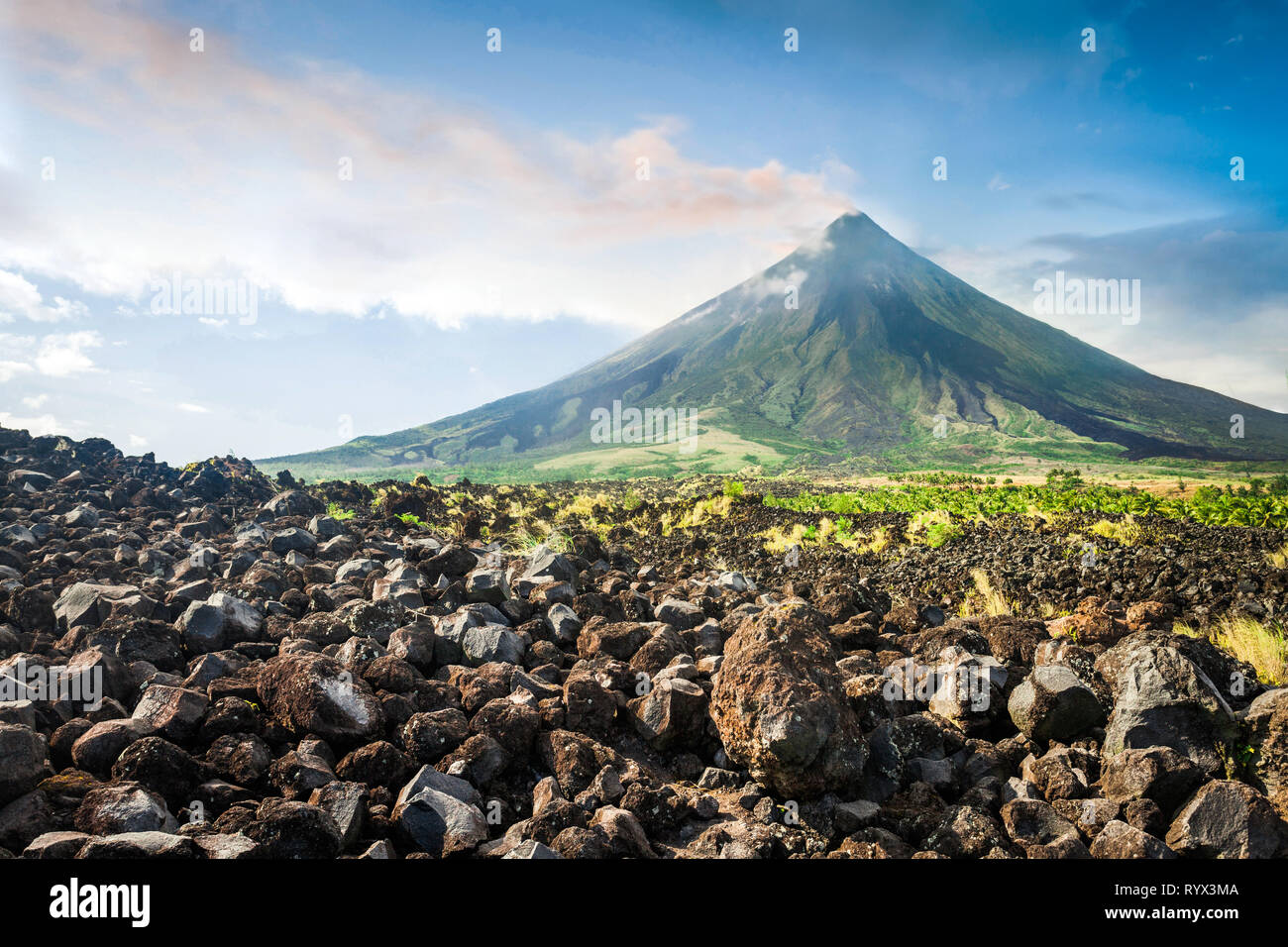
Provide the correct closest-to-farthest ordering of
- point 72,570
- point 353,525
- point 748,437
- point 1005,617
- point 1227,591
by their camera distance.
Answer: point 1005,617, point 1227,591, point 72,570, point 353,525, point 748,437

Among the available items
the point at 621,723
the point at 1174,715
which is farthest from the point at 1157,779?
the point at 621,723

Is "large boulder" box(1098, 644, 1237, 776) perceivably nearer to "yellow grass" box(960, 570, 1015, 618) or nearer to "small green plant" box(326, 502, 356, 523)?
"yellow grass" box(960, 570, 1015, 618)

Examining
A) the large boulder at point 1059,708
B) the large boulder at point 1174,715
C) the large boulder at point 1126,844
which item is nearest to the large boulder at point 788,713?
the large boulder at point 1126,844

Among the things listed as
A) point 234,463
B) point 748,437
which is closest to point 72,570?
point 234,463

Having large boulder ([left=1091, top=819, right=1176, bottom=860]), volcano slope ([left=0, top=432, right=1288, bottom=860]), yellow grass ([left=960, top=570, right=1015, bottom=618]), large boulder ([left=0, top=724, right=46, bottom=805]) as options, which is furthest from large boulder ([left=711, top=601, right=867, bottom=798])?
yellow grass ([left=960, top=570, right=1015, bottom=618])

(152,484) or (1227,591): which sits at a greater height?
(152,484)

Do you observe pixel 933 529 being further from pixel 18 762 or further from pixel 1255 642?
pixel 18 762

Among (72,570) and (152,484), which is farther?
(152,484)
